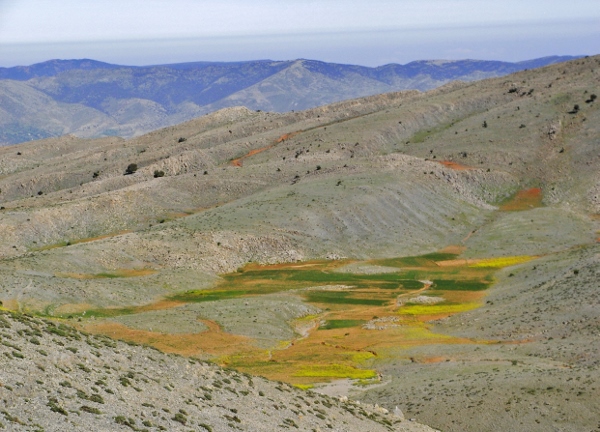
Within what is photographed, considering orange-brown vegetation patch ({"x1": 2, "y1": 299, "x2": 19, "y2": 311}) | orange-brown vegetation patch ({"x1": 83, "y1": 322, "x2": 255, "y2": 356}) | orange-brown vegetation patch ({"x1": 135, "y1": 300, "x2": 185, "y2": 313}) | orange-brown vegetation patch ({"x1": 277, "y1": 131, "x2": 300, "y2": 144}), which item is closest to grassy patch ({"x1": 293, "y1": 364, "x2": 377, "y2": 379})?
orange-brown vegetation patch ({"x1": 83, "y1": 322, "x2": 255, "y2": 356})

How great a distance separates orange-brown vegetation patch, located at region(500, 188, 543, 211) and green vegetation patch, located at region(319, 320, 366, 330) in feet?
234

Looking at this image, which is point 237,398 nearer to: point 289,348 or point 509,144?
point 289,348

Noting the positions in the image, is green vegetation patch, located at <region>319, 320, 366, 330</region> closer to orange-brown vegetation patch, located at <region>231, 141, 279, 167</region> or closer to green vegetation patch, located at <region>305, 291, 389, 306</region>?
green vegetation patch, located at <region>305, 291, 389, 306</region>

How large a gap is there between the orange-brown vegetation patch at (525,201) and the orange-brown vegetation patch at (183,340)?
85.3 metres

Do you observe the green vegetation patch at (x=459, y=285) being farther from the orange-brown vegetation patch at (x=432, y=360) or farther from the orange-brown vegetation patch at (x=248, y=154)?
the orange-brown vegetation patch at (x=248, y=154)

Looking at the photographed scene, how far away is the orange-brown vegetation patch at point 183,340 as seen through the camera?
2488 inches

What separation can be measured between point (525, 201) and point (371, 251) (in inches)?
1674

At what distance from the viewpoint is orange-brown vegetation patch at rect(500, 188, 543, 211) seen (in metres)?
141

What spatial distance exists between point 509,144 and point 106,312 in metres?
106

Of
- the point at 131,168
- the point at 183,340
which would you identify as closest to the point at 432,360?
the point at 183,340

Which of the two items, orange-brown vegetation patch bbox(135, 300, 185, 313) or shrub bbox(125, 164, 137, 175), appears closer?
orange-brown vegetation patch bbox(135, 300, 185, 313)

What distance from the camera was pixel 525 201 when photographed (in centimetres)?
14300

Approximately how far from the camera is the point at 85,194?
15150 centimetres

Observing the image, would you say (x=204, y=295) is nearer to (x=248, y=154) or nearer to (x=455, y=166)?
(x=455, y=166)
